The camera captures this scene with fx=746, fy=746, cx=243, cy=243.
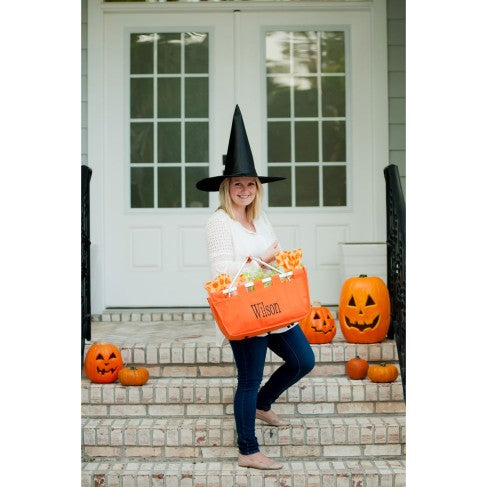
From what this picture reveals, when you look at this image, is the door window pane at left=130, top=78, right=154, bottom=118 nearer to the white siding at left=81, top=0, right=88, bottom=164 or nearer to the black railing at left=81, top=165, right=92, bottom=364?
the white siding at left=81, top=0, right=88, bottom=164

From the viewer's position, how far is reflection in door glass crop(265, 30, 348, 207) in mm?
5770

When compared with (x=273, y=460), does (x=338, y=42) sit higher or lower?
higher

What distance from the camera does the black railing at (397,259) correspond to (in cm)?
401

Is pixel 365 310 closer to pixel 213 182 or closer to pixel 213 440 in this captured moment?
pixel 213 440

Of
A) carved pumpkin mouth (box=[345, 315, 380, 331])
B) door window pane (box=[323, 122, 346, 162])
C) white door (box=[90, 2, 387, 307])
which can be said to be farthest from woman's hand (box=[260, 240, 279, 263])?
door window pane (box=[323, 122, 346, 162])

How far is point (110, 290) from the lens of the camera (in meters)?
5.73

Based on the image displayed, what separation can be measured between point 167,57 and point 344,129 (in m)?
1.48

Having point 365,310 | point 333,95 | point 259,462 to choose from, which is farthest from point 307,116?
point 259,462

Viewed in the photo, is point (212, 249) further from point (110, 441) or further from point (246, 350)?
point (110, 441)

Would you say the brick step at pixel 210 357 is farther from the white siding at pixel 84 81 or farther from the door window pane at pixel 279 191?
the white siding at pixel 84 81

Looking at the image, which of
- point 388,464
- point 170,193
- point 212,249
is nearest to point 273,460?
point 388,464

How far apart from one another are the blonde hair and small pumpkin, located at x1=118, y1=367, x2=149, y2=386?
3.69ft

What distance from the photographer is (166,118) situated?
5789mm

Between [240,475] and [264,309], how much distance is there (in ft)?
2.75
